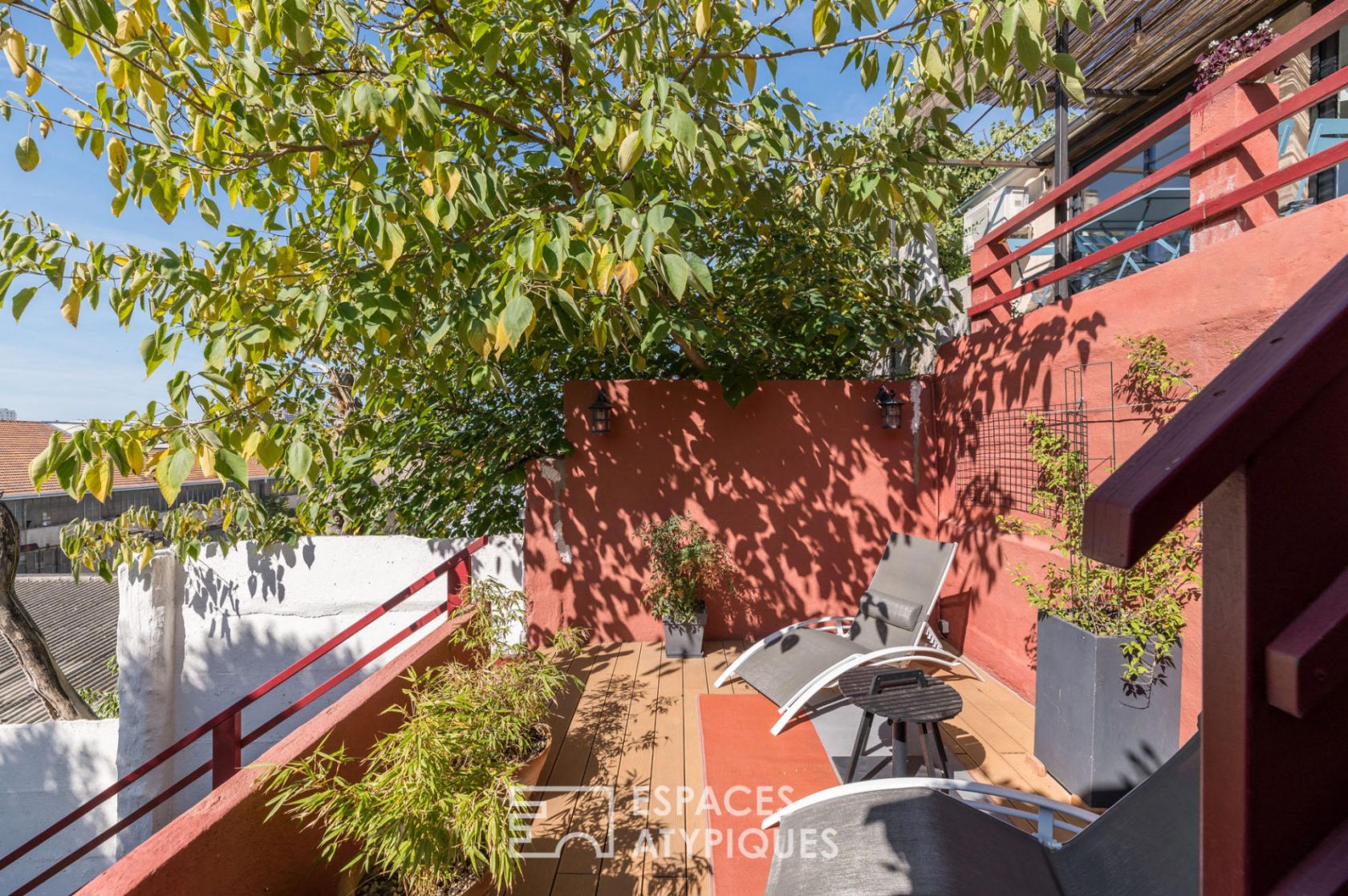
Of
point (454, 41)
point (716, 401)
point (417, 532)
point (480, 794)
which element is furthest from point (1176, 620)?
point (417, 532)

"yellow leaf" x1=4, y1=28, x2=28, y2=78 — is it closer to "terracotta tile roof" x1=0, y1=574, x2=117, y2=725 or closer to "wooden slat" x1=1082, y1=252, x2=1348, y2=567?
"wooden slat" x1=1082, y1=252, x2=1348, y2=567

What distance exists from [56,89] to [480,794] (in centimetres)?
298

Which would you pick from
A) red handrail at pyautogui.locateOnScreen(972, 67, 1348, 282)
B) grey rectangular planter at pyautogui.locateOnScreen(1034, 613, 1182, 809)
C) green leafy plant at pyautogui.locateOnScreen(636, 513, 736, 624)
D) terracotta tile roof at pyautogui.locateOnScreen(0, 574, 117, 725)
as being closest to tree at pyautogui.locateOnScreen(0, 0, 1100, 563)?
red handrail at pyautogui.locateOnScreen(972, 67, 1348, 282)

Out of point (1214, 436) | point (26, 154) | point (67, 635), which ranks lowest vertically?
point (67, 635)

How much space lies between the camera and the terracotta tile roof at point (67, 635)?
44.6 ft

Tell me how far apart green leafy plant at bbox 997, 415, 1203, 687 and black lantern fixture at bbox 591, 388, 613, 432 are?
2.64 metres

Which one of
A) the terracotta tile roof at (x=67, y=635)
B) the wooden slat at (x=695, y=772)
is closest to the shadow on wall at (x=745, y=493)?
the wooden slat at (x=695, y=772)

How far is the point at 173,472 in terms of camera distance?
5.89ft

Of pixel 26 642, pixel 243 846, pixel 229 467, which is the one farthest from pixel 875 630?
pixel 26 642

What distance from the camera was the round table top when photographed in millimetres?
2500

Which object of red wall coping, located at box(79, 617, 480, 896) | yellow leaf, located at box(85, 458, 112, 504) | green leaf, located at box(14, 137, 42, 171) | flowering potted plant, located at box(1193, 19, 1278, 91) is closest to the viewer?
red wall coping, located at box(79, 617, 480, 896)

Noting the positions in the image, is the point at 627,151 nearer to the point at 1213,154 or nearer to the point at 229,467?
the point at 229,467

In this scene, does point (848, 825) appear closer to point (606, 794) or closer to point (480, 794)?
point (480, 794)

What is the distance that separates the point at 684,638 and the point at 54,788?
4975 millimetres
